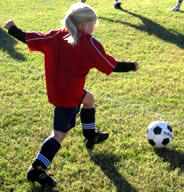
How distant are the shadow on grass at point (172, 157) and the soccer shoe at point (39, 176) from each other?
4.26 ft

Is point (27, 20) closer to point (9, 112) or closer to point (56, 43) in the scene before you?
point (9, 112)

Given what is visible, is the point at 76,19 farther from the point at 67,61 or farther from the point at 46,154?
the point at 46,154

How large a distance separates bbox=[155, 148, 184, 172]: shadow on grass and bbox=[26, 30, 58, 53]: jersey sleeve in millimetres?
1782

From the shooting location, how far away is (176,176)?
312 centimetres

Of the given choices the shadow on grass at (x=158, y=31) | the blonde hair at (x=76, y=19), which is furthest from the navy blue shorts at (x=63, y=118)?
the shadow on grass at (x=158, y=31)

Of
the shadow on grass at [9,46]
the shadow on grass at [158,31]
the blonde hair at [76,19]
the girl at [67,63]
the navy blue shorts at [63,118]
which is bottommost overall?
the shadow on grass at [9,46]

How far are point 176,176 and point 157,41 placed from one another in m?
4.24

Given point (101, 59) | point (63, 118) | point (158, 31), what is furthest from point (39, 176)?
point (158, 31)

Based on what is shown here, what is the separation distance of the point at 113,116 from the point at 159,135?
33.8 inches

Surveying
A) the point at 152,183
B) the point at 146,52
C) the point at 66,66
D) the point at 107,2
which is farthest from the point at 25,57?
the point at 107,2

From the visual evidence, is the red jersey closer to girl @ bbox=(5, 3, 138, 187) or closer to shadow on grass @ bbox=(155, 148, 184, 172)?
girl @ bbox=(5, 3, 138, 187)

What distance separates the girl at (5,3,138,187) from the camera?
8.55ft

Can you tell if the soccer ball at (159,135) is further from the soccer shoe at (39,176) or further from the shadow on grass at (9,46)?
the shadow on grass at (9,46)

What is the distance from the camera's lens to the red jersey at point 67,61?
2645 millimetres
